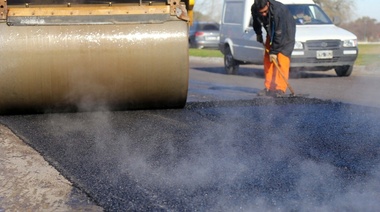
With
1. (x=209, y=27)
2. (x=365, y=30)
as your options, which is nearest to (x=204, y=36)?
(x=209, y=27)

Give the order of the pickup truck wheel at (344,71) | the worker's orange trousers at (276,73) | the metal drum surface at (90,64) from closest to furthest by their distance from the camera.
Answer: the metal drum surface at (90,64), the worker's orange trousers at (276,73), the pickup truck wheel at (344,71)

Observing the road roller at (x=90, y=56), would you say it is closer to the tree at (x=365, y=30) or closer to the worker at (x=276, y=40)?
the worker at (x=276, y=40)

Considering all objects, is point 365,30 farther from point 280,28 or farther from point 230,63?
point 280,28

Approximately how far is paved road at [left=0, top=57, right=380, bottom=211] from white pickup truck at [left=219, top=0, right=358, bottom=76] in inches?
220

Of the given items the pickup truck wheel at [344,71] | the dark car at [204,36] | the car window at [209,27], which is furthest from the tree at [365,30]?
the pickup truck wheel at [344,71]

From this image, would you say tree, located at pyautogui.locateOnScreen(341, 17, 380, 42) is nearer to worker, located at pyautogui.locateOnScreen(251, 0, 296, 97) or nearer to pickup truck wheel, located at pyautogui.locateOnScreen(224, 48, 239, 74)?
pickup truck wheel, located at pyautogui.locateOnScreen(224, 48, 239, 74)

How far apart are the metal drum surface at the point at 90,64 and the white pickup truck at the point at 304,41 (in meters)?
6.50

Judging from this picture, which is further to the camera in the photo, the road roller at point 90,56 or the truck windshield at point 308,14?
the truck windshield at point 308,14

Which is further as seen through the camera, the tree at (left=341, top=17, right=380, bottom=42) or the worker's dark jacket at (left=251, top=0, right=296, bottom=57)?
the tree at (left=341, top=17, right=380, bottom=42)

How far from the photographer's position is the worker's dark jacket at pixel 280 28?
9.79 m

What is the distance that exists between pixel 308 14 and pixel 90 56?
27.1 ft

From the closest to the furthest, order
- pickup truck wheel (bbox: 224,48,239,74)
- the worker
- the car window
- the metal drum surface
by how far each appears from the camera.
A: 1. the metal drum surface
2. the worker
3. pickup truck wheel (bbox: 224,48,239,74)
4. the car window

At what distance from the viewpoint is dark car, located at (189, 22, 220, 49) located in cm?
3322

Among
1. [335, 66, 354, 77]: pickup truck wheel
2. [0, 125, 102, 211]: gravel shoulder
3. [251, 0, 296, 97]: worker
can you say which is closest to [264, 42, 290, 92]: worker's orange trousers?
[251, 0, 296, 97]: worker
